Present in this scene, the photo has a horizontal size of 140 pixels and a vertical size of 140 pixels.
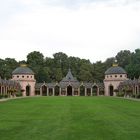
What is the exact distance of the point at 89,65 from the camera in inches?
4941

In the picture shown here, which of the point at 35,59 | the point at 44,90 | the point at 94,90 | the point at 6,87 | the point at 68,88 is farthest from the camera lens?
the point at 35,59

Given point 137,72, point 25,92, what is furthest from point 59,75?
point 137,72

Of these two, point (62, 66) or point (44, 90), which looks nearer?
point (44, 90)

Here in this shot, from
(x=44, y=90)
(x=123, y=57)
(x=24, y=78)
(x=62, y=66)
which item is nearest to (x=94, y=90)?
(x=44, y=90)

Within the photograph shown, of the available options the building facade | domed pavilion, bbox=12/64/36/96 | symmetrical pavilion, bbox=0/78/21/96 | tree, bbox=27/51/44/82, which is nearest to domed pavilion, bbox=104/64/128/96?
the building facade

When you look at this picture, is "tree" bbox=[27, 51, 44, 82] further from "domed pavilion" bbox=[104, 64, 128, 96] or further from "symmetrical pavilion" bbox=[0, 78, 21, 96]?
"domed pavilion" bbox=[104, 64, 128, 96]

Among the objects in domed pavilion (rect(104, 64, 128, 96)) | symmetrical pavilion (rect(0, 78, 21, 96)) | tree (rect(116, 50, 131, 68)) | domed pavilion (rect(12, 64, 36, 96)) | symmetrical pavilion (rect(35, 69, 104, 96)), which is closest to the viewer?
symmetrical pavilion (rect(0, 78, 21, 96))

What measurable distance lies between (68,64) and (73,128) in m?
115

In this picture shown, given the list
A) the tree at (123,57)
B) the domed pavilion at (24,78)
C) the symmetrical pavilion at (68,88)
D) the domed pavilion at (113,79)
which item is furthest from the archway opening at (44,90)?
the tree at (123,57)

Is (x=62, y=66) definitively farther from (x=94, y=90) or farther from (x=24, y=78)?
(x=24, y=78)

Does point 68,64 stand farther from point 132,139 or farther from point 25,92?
point 132,139

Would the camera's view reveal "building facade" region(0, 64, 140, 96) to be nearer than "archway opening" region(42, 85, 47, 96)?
Yes

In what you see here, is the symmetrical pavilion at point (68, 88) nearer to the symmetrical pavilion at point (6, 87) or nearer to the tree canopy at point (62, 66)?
the tree canopy at point (62, 66)

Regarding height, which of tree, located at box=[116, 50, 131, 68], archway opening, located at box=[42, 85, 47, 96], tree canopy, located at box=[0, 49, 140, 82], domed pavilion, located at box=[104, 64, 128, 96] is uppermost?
tree, located at box=[116, 50, 131, 68]
